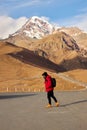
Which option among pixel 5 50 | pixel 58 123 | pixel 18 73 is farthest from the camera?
pixel 5 50

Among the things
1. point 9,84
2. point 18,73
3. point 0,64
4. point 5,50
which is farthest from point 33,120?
point 5,50

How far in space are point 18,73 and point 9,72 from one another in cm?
262

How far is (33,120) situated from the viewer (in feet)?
50.2

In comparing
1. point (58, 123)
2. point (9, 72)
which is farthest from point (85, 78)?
point (58, 123)

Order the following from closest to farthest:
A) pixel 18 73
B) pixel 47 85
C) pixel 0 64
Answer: pixel 47 85, pixel 18 73, pixel 0 64

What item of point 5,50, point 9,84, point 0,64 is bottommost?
point 9,84

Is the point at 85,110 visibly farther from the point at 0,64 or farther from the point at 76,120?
the point at 0,64

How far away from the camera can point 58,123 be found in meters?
14.2

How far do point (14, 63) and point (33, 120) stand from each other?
11824cm

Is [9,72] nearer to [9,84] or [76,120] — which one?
[9,84]

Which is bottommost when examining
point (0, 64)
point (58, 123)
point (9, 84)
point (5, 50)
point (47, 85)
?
point (58, 123)

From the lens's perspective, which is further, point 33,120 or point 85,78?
point 85,78

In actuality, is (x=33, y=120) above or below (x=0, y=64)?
below

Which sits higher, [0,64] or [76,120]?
[0,64]
